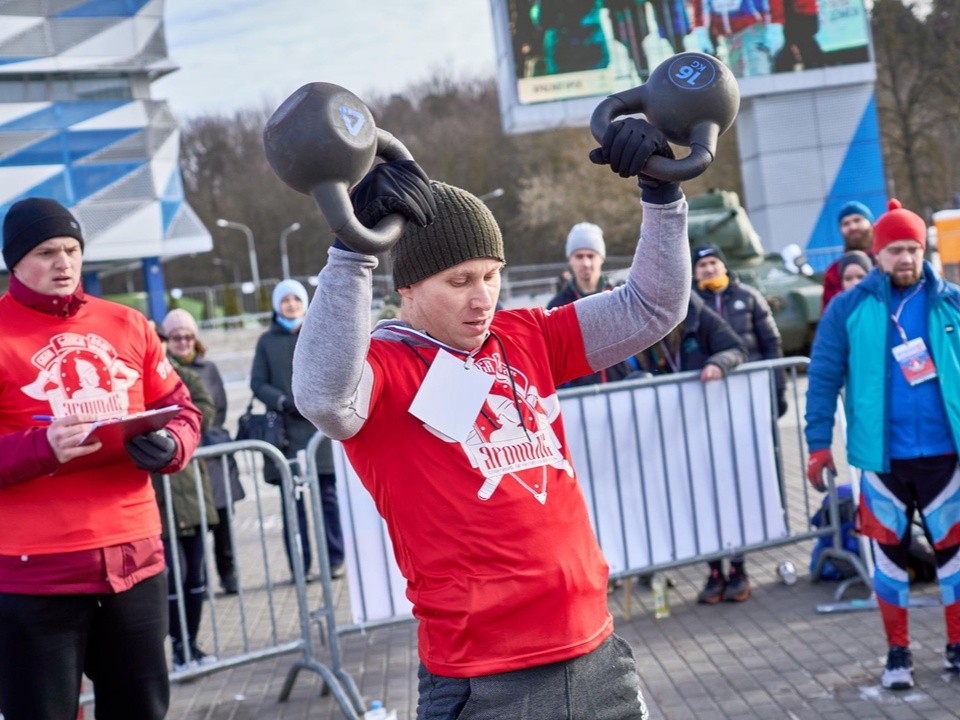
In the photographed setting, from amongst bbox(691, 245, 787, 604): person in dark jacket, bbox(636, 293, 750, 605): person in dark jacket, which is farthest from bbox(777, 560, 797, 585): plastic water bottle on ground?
bbox(691, 245, 787, 604): person in dark jacket

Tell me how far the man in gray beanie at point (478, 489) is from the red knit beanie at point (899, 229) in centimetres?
275

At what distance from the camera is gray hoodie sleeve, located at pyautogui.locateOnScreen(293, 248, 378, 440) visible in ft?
6.91

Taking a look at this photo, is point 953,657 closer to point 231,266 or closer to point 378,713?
point 378,713

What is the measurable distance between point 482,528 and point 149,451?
1526 millimetres

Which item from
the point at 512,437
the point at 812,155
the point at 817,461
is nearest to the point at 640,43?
the point at 812,155

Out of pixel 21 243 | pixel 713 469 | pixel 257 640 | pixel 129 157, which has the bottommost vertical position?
pixel 257 640

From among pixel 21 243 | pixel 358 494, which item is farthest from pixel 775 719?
pixel 21 243

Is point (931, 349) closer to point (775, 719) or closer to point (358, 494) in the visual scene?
point (775, 719)

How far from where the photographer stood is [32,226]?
352 centimetres

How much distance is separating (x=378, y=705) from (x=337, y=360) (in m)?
3.37

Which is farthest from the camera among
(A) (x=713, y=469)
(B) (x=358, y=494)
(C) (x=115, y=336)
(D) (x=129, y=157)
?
(D) (x=129, y=157)

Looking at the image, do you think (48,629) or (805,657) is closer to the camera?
(48,629)

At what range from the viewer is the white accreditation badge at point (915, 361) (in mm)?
4832

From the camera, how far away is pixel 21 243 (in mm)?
3539
